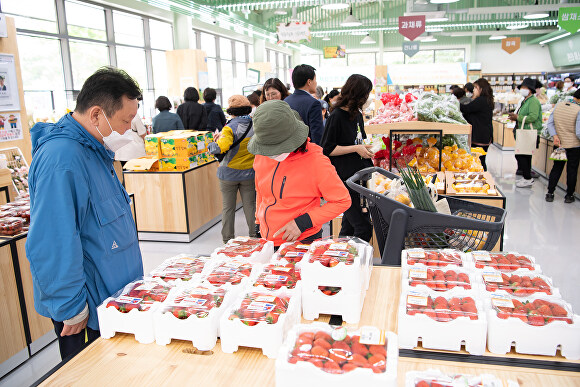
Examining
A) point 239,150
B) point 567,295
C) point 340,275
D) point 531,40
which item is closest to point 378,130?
point 239,150

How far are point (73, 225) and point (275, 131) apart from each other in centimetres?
98

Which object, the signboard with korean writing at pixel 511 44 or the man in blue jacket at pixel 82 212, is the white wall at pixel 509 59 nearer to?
the signboard with korean writing at pixel 511 44

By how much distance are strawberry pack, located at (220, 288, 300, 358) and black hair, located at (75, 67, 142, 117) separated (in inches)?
36.6

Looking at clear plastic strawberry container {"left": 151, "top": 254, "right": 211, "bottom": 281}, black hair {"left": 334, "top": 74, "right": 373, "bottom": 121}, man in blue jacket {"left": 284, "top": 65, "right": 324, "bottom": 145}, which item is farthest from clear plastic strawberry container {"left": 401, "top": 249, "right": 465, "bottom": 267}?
man in blue jacket {"left": 284, "top": 65, "right": 324, "bottom": 145}

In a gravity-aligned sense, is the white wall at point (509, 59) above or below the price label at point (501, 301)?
above

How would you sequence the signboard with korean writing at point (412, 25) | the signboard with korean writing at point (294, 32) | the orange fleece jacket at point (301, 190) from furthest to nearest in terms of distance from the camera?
the signboard with korean writing at point (294, 32), the signboard with korean writing at point (412, 25), the orange fleece jacket at point (301, 190)

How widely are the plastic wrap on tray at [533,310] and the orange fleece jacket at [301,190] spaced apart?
101cm

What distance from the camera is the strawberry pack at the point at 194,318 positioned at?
156cm

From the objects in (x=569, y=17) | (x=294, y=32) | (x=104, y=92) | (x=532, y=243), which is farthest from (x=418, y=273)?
(x=294, y=32)

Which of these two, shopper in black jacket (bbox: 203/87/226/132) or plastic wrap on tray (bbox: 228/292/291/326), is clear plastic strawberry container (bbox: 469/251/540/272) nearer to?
plastic wrap on tray (bbox: 228/292/291/326)

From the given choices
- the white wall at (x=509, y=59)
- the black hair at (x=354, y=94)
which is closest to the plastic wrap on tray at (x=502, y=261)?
the black hair at (x=354, y=94)

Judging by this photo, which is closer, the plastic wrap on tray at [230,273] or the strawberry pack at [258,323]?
the strawberry pack at [258,323]

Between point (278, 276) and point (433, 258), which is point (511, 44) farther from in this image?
point (278, 276)

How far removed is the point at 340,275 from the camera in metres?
1.67
